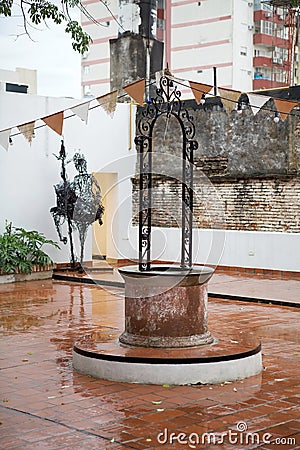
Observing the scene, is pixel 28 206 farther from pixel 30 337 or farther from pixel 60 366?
pixel 60 366

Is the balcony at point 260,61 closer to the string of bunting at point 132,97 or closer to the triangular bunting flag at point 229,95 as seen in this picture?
the string of bunting at point 132,97

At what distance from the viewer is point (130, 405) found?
577 centimetres

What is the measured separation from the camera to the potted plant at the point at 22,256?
1355 cm

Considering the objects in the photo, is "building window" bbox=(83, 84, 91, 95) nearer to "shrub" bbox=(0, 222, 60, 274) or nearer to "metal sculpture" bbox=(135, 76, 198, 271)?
"shrub" bbox=(0, 222, 60, 274)

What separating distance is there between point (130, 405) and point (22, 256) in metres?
8.31

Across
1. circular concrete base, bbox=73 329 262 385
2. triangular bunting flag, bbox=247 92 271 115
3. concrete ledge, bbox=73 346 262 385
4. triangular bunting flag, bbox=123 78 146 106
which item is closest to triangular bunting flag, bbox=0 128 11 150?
triangular bunting flag, bbox=123 78 146 106

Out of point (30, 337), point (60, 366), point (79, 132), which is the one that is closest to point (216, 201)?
point (79, 132)

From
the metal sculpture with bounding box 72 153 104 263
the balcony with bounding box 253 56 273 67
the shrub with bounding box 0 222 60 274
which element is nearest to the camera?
the shrub with bounding box 0 222 60 274

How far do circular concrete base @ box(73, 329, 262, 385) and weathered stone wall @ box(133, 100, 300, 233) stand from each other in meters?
7.64

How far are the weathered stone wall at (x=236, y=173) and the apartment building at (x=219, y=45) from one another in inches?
623

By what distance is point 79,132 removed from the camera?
15594 mm

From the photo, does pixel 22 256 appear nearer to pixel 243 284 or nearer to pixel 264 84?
pixel 243 284

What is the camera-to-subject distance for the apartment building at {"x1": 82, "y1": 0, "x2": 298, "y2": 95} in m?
31.9

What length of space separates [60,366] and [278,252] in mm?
7900
